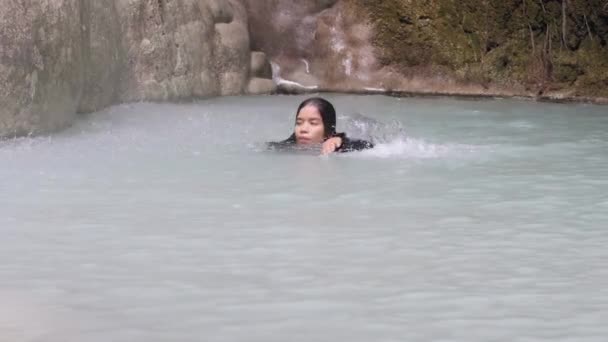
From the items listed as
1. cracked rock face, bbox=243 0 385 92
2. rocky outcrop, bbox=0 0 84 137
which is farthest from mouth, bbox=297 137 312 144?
cracked rock face, bbox=243 0 385 92

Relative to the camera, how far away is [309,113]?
30.1ft

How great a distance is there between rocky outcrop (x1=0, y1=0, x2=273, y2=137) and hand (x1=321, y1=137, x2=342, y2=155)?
240 centimetres

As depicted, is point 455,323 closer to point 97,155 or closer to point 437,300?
point 437,300

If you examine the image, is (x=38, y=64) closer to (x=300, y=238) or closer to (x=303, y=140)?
(x=303, y=140)

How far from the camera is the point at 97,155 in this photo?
862 cm

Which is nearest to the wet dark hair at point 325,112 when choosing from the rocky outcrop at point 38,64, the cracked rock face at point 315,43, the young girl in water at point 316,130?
the young girl in water at point 316,130

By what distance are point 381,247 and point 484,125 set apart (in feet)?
18.2

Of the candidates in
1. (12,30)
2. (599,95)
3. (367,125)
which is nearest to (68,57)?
(12,30)

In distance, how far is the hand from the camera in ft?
28.9

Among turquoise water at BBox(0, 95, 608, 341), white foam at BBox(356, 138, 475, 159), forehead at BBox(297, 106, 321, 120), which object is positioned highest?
forehead at BBox(297, 106, 321, 120)

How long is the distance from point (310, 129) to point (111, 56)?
11.4 feet

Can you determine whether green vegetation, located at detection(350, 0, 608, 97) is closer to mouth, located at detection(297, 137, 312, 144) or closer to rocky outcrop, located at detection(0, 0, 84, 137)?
rocky outcrop, located at detection(0, 0, 84, 137)

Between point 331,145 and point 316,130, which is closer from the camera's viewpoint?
point 331,145

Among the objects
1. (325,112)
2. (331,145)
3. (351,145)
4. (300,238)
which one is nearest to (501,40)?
(325,112)
